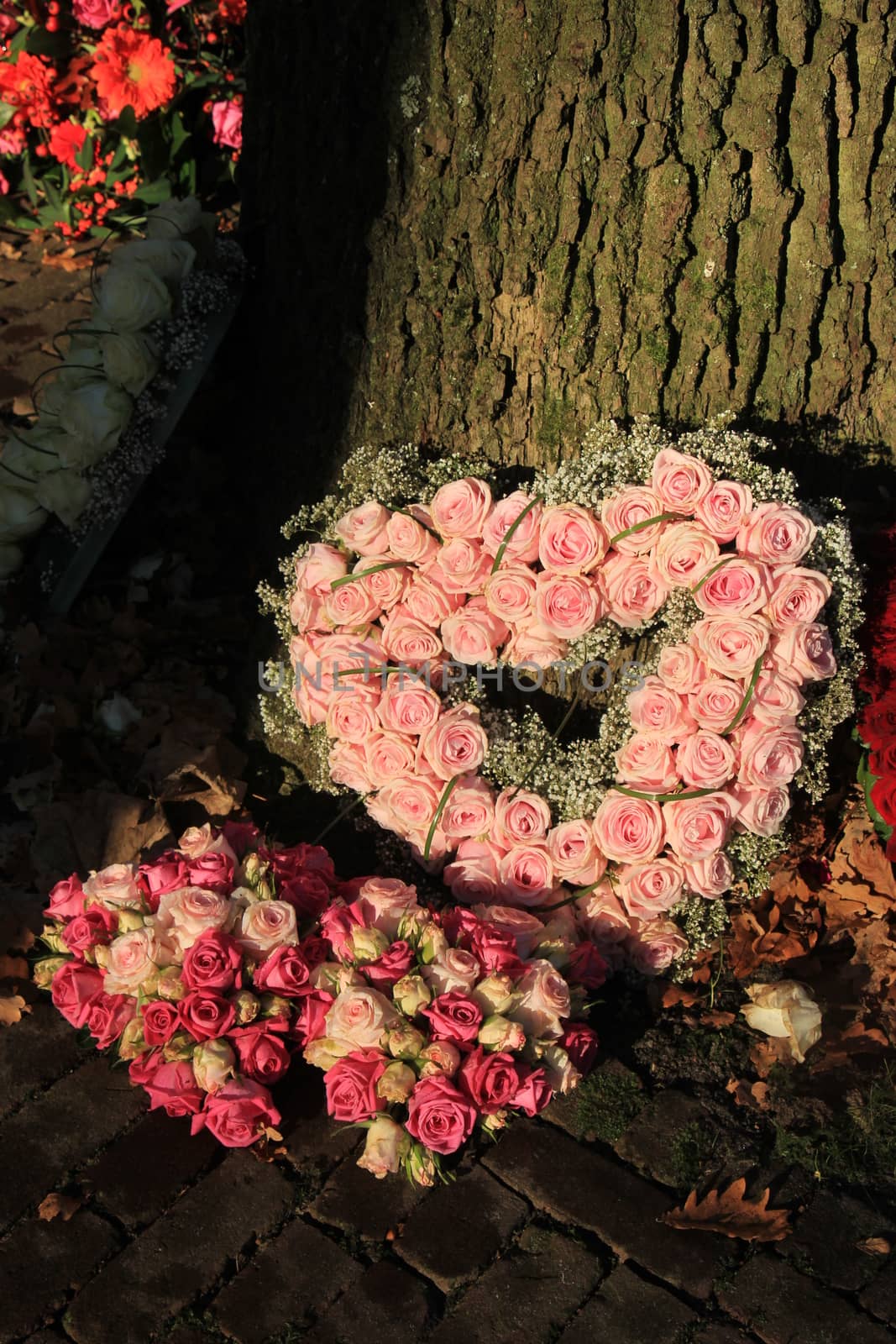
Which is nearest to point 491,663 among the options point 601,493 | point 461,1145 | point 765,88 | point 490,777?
point 490,777

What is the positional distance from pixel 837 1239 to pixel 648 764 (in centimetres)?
99

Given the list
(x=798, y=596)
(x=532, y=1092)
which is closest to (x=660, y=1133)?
(x=532, y=1092)

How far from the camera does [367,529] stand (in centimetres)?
282

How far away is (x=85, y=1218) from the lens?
2383 mm

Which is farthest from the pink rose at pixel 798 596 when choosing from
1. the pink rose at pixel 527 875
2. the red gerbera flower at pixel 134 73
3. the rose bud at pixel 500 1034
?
the red gerbera flower at pixel 134 73

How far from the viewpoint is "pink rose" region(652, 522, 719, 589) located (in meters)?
2.58

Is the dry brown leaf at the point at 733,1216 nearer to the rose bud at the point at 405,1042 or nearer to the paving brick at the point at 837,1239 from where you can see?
the paving brick at the point at 837,1239

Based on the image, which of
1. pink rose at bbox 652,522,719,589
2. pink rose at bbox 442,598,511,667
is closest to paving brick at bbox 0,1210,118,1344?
pink rose at bbox 442,598,511,667

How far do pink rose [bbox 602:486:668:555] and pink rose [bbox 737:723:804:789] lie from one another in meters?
0.46

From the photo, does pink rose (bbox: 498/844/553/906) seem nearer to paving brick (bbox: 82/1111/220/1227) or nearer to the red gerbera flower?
paving brick (bbox: 82/1111/220/1227)

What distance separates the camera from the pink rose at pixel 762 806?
2660 mm

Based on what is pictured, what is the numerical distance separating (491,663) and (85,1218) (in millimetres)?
1415

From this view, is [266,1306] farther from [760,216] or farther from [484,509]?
[760,216]

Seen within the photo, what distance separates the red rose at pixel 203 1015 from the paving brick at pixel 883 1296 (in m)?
1.28
